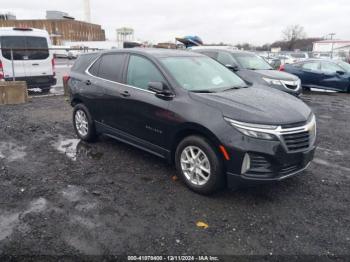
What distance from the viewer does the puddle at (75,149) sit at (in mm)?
→ 5281

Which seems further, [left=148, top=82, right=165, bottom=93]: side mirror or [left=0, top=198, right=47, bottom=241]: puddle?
[left=148, top=82, right=165, bottom=93]: side mirror

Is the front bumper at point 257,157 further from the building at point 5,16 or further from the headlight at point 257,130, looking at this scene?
the building at point 5,16

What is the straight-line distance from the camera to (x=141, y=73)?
457 cm

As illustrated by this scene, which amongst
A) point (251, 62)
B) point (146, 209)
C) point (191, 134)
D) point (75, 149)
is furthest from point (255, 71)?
point (146, 209)

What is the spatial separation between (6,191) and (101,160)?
1.48 meters

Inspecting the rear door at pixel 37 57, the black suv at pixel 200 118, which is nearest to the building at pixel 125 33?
the rear door at pixel 37 57

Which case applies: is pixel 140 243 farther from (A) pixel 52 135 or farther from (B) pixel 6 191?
(A) pixel 52 135

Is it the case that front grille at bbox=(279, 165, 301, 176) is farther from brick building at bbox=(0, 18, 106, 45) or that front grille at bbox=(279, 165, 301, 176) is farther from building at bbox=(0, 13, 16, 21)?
building at bbox=(0, 13, 16, 21)

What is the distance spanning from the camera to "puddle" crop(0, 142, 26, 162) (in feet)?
17.0

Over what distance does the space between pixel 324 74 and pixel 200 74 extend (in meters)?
10.2

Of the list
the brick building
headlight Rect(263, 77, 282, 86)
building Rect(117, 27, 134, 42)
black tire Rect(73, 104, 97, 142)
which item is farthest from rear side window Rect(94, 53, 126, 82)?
the brick building

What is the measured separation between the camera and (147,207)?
361cm

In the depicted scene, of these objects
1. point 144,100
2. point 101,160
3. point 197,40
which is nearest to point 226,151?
point 144,100

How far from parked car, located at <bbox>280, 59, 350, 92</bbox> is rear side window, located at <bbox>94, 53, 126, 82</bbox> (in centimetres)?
1041
